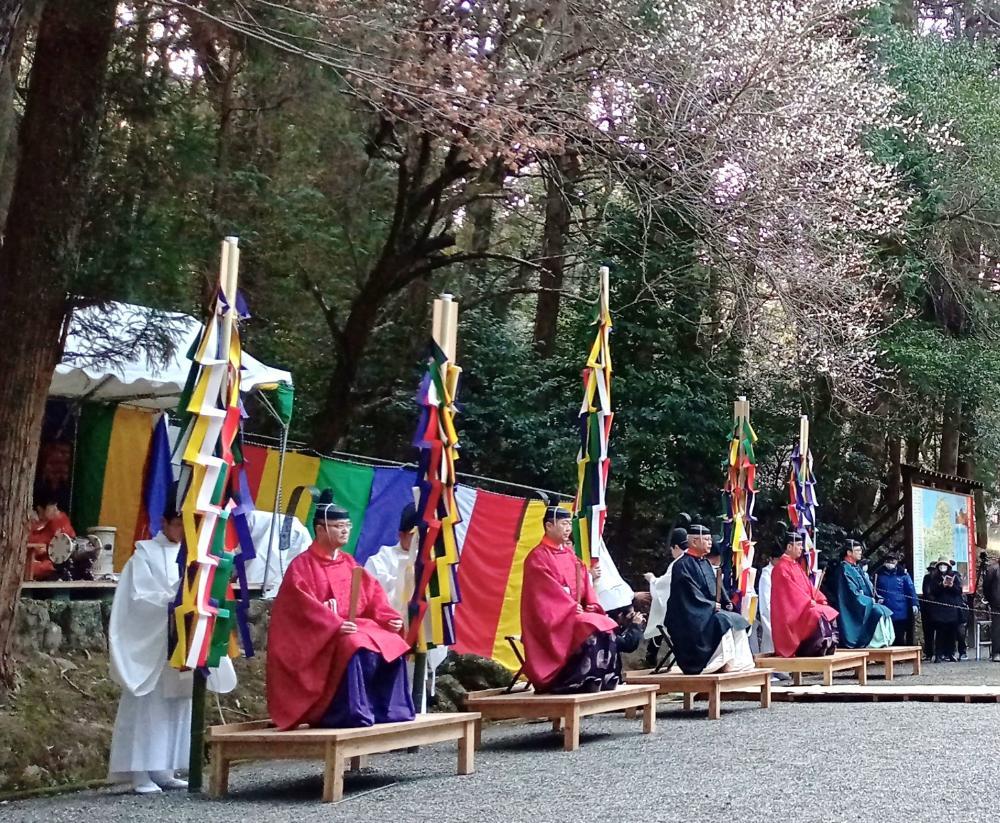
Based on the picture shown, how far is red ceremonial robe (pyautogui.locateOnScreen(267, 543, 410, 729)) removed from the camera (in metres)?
6.57

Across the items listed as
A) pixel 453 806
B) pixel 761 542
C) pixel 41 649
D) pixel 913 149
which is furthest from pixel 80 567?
pixel 913 149

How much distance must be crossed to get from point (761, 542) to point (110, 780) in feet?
44.2

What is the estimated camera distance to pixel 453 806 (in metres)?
6.08

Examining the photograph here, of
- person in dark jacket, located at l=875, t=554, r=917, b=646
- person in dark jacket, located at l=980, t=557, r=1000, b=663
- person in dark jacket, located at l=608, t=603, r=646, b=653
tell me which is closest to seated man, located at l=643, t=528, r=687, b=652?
person in dark jacket, located at l=608, t=603, r=646, b=653

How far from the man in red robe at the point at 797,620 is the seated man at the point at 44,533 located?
694 centimetres

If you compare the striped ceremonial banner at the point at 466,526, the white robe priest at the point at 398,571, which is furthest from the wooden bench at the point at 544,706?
the striped ceremonial banner at the point at 466,526

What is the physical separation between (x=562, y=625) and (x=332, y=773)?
276 centimetres

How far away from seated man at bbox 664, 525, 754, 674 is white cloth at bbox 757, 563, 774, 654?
11.2 ft

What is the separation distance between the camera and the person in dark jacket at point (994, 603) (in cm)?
1755

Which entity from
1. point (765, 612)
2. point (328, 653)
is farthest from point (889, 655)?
point (328, 653)

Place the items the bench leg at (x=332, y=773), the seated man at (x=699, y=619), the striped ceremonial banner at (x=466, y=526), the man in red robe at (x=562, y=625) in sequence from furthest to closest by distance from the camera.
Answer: the striped ceremonial banner at (x=466, y=526) → the seated man at (x=699, y=619) → the man in red robe at (x=562, y=625) → the bench leg at (x=332, y=773)

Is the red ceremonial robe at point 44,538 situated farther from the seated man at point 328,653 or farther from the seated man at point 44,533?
the seated man at point 328,653

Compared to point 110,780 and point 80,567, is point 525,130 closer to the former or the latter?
point 80,567

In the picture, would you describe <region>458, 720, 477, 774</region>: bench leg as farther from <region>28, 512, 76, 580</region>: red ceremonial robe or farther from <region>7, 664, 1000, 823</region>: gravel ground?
<region>28, 512, 76, 580</region>: red ceremonial robe
